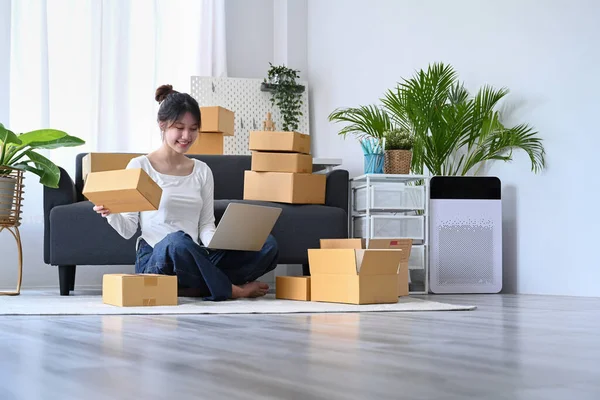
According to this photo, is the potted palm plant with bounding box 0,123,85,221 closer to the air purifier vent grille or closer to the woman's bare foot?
the woman's bare foot

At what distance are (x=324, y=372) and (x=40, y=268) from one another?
14.0ft

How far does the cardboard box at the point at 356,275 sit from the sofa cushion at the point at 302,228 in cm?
78

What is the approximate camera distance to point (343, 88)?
5641 millimetres

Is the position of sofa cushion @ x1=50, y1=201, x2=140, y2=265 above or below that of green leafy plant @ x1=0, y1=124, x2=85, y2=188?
below

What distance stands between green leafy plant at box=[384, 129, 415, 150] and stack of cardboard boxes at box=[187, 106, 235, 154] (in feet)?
3.11

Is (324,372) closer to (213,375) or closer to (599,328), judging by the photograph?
(213,375)

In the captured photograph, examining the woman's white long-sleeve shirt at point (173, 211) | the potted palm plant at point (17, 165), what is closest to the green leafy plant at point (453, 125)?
the woman's white long-sleeve shirt at point (173, 211)

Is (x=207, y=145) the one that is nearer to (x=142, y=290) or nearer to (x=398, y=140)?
(x=398, y=140)

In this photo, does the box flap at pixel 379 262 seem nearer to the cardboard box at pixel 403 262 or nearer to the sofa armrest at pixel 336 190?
the cardboard box at pixel 403 262

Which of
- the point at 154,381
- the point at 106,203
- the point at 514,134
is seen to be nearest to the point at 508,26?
the point at 514,134

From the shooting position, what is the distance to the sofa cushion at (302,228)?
4031mm

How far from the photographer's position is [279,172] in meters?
4.14

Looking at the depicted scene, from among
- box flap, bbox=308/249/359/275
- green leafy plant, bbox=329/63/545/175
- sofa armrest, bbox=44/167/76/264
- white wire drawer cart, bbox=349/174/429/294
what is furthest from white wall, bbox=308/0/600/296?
sofa armrest, bbox=44/167/76/264

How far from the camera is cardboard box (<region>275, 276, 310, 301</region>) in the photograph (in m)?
3.31
